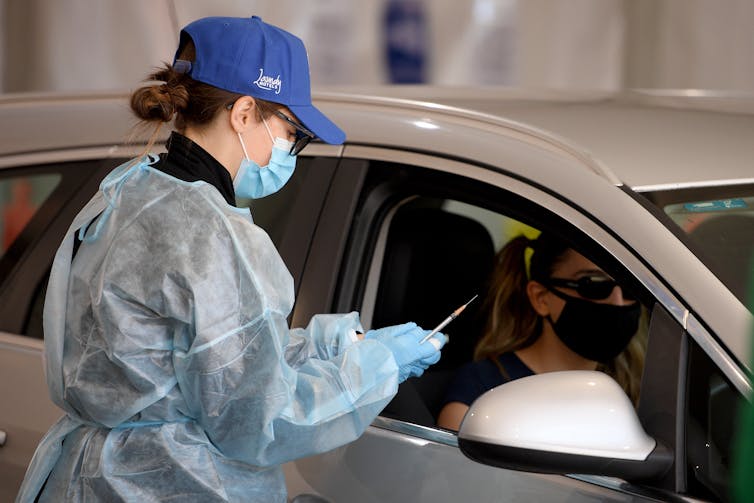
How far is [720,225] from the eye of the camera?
1.92 metres

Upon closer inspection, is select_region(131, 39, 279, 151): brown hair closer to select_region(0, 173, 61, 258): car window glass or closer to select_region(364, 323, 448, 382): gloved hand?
select_region(364, 323, 448, 382): gloved hand

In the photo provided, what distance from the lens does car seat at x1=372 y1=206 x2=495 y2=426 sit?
251cm

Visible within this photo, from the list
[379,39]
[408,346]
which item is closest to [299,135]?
[408,346]

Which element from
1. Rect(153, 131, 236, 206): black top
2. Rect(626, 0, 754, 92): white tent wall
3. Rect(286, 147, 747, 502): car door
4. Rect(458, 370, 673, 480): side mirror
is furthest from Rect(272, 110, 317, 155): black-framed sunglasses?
Rect(626, 0, 754, 92): white tent wall

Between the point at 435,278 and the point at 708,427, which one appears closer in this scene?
the point at 708,427

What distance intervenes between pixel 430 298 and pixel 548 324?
312mm

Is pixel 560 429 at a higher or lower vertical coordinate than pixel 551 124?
lower

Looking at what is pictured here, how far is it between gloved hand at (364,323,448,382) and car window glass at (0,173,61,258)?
3.62ft

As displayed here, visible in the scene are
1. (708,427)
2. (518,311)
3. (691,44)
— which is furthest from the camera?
(691,44)

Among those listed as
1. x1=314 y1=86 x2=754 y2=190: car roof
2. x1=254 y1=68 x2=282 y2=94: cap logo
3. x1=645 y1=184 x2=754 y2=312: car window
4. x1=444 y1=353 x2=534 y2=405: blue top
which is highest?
x1=254 y1=68 x2=282 y2=94: cap logo

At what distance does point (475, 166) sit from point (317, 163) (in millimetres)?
400

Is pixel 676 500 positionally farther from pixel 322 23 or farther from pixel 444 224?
pixel 322 23

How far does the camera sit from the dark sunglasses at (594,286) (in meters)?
2.30

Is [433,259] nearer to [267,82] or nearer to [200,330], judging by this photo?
[267,82]
